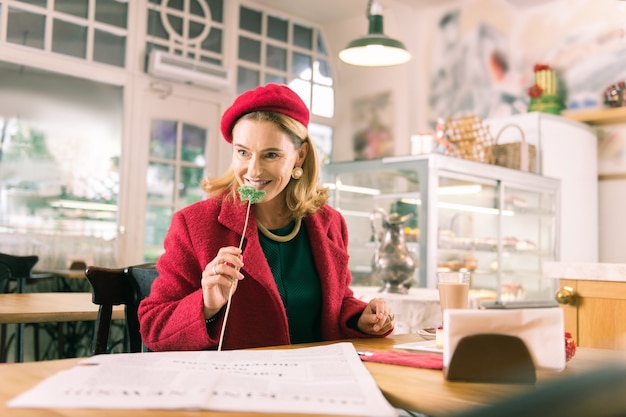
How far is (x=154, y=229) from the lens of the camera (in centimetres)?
593

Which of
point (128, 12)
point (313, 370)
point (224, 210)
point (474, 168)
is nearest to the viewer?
point (313, 370)

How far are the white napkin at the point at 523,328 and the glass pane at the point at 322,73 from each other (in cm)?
677

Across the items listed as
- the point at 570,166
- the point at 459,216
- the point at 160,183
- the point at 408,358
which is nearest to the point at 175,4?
the point at 160,183

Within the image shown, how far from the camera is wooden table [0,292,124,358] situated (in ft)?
6.75

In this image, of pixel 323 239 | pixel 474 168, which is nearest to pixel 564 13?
pixel 474 168

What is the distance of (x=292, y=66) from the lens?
725 cm

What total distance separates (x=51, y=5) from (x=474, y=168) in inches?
143

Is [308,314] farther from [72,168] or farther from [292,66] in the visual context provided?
[292,66]

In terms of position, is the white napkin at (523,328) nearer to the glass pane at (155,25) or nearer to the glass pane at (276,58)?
the glass pane at (155,25)

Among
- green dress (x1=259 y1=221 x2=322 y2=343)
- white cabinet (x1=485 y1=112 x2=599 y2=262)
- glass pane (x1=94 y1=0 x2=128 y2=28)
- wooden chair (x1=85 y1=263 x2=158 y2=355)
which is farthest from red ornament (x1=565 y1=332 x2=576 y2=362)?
glass pane (x1=94 y1=0 x2=128 y2=28)

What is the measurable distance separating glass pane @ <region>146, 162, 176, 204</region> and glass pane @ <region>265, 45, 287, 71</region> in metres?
1.76

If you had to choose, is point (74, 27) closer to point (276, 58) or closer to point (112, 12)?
point (112, 12)

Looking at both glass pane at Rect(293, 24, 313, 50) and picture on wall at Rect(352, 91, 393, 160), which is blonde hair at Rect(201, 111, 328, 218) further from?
glass pane at Rect(293, 24, 313, 50)

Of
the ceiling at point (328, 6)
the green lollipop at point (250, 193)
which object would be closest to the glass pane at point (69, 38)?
the ceiling at point (328, 6)
